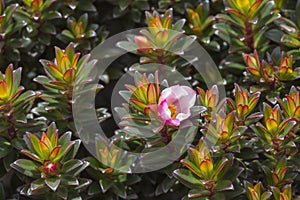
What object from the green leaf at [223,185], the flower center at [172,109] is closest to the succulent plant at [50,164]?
the flower center at [172,109]

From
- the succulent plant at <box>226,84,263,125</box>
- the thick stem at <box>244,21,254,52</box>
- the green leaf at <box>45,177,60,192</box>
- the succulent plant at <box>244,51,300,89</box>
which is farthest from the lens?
the thick stem at <box>244,21,254,52</box>

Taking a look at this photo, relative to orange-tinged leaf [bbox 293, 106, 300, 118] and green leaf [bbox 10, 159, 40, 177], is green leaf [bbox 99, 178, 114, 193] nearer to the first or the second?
green leaf [bbox 10, 159, 40, 177]

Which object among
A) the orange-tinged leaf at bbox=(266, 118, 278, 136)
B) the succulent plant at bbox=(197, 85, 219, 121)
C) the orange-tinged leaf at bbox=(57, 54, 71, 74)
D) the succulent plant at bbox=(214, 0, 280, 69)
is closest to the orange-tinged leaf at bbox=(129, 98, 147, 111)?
the succulent plant at bbox=(197, 85, 219, 121)

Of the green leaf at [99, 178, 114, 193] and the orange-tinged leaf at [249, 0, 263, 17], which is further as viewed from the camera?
the orange-tinged leaf at [249, 0, 263, 17]

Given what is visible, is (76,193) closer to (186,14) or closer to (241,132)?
(241,132)

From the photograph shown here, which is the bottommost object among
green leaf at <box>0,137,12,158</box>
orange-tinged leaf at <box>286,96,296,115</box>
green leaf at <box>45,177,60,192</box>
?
green leaf at <box>45,177,60,192</box>

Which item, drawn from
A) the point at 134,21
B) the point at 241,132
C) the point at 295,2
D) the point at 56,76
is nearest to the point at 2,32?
the point at 56,76
